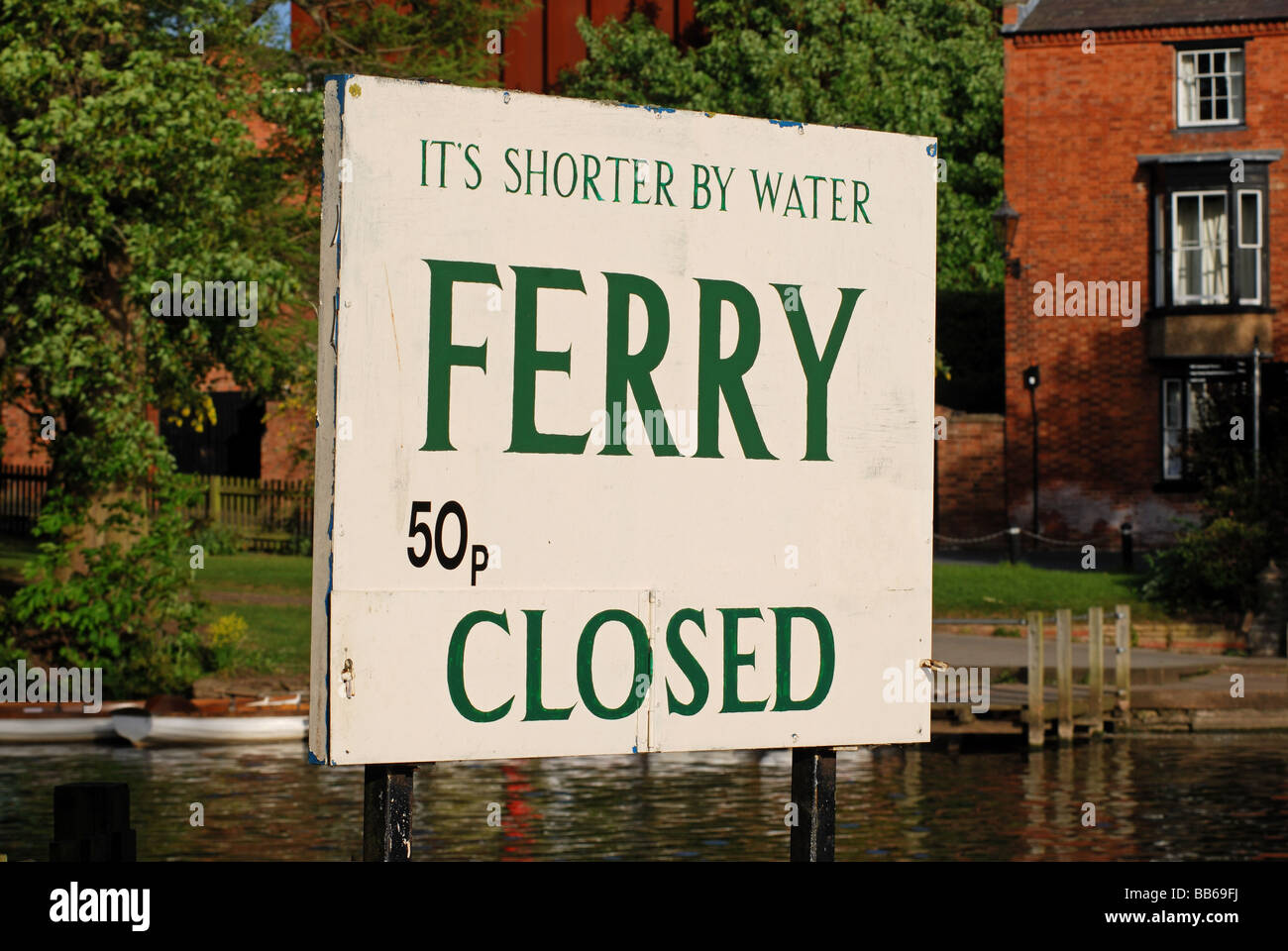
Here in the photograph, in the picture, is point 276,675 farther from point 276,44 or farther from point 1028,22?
point 1028,22

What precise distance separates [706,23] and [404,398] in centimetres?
4834

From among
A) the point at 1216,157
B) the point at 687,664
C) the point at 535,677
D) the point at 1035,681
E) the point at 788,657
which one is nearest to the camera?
A: the point at 535,677

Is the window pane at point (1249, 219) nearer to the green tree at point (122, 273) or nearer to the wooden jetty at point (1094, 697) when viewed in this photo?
the wooden jetty at point (1094, 697)

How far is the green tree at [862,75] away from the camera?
150 feet

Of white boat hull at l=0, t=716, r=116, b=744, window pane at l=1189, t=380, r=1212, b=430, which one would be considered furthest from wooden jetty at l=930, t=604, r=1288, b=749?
white boat hull at l=0, t=716, r=116, b=744

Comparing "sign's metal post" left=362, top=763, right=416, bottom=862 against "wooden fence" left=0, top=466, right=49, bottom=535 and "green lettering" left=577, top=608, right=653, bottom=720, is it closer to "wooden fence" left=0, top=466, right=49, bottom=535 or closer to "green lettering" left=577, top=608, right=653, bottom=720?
"green lettering" left=577, top=608, right=653, bottom=720

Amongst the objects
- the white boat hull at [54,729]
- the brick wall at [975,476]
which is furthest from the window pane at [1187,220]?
the white boat hull at [54,729]

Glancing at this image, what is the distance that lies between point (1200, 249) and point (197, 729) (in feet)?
81.3

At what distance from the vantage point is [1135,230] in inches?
1535

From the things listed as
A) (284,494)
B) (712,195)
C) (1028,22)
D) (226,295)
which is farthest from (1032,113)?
(712,195)

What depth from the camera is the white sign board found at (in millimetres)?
3875

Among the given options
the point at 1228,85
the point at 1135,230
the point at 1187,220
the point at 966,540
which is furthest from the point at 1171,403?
the point at 1228,85

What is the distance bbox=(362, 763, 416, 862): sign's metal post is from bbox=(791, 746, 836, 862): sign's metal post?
0.87 m

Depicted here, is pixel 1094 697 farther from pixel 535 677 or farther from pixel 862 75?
pixel 862 75
